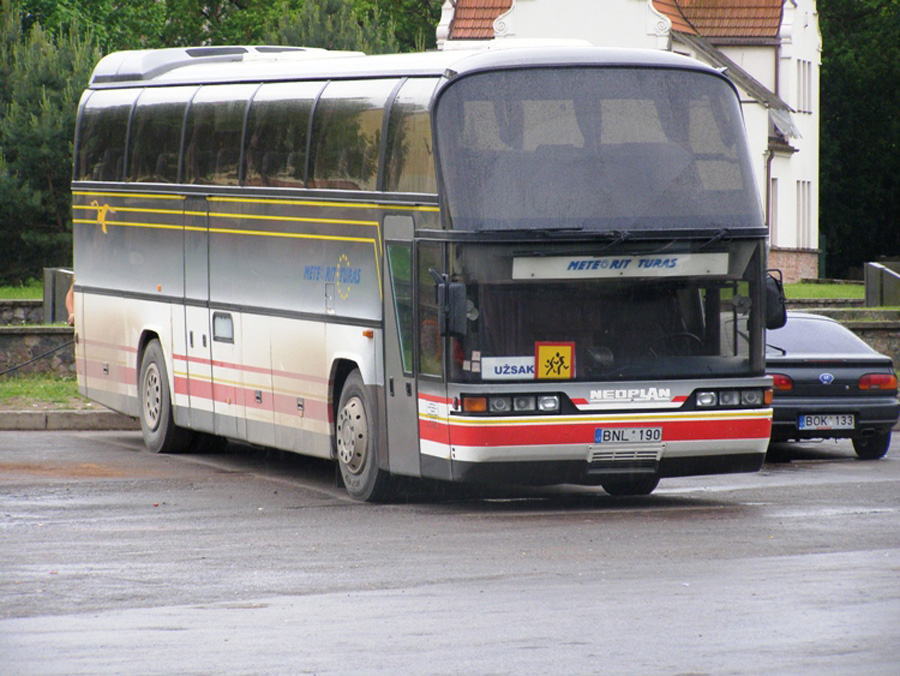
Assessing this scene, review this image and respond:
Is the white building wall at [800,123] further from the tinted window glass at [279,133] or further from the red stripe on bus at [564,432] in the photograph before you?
the red stripe on bus at [564,432]

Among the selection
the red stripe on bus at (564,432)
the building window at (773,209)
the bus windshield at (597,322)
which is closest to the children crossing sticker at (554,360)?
the bus windshield at (597,322)

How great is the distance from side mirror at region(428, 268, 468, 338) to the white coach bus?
0.01 m

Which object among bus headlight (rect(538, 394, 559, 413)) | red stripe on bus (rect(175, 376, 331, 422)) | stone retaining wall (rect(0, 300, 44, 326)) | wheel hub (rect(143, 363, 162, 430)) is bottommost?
stone retaining wall (rect(0, 300, 44, 326))

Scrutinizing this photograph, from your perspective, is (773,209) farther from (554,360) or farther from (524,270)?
(524,270)

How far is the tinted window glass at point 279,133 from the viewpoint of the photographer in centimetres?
1700

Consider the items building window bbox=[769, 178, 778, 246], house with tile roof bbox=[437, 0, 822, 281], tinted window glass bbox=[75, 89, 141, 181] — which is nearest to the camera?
tinted window glass bbox=[75, 89, 141, 181]

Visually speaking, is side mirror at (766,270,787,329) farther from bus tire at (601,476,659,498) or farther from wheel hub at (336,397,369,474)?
wheel hub at (336,397,369,474)

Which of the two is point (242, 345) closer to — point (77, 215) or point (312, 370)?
point (312, 370)

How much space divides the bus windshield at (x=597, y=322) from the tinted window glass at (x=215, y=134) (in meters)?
4.34

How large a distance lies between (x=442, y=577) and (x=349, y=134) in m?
5.72

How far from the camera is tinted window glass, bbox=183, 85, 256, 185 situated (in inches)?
718

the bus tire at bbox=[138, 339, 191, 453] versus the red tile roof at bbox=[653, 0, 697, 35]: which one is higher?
the red tile roof at bbox=[653, 0, 697, 35]

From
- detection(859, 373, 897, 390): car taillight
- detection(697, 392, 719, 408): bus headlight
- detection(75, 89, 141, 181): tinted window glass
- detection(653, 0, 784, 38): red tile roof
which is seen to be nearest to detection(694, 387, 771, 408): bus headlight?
detection(697, 392, 719, 408): bus headlight

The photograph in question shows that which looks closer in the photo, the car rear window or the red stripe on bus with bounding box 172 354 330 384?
the red stripe on bus with bounding box 172 354 330 384
